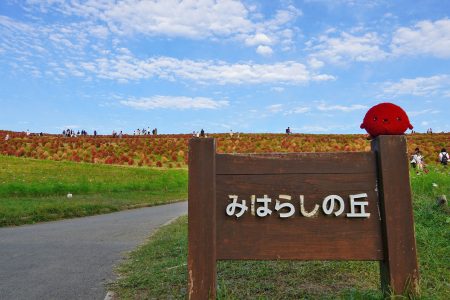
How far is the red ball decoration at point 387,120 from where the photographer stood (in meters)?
4.75

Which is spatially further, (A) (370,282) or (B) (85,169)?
(B) (85,169)

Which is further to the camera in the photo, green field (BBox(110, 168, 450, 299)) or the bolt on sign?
green field (BBox(110, 168, 450, 299))

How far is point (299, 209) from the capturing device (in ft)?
11.6

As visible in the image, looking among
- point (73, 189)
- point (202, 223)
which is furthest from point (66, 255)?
point (73, 189)

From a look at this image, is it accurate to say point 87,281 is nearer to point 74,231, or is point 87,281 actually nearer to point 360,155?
point 360,155

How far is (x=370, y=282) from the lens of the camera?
466cm

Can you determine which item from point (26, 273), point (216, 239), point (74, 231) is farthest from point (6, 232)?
point (216, 239)

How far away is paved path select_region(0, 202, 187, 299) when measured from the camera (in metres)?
5.47

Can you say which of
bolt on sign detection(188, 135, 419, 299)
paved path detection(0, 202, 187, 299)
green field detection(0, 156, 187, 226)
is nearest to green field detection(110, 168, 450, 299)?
paved path detection(0, 202, 187, 299)

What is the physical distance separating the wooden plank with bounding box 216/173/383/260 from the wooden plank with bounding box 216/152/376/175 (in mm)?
43

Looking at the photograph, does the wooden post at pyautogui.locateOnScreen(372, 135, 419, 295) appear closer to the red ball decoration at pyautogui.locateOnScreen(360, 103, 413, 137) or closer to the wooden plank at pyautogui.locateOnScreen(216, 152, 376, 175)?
the wooden plank at pyautogui.locateOnScreen(216, 152, 376, 175)

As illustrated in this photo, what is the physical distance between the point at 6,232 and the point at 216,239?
9311 mm

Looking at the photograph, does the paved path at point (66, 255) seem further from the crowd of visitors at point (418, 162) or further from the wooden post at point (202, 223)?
the crowd of visitors at point (418, 162)

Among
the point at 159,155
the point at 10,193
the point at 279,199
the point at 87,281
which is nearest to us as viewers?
the point at 279,199
